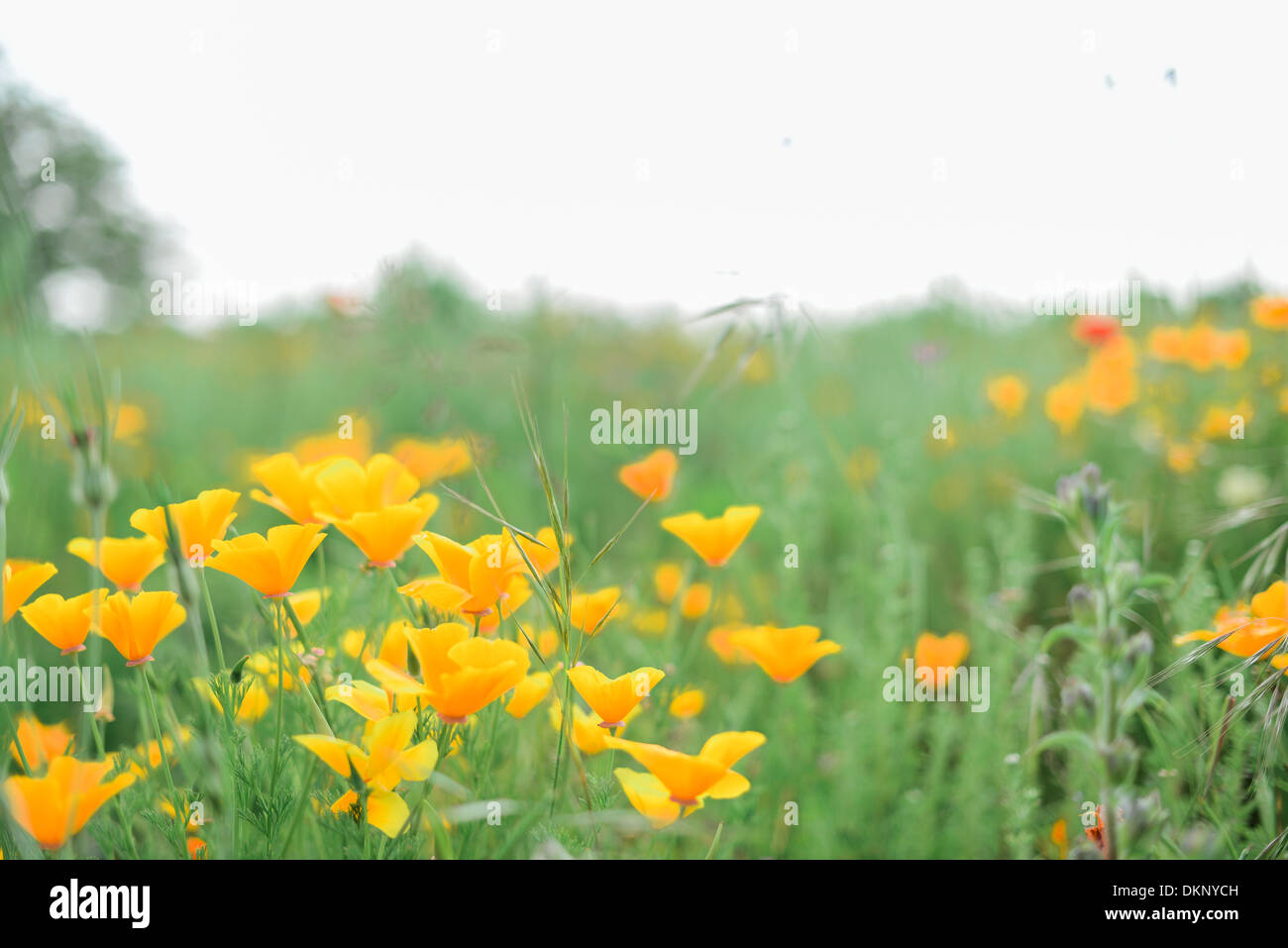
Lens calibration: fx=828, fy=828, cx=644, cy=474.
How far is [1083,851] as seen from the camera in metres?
0.76

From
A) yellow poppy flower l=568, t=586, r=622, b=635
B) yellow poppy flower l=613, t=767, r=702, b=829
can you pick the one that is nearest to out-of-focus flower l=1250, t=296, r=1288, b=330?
yellow poppy flower l=568, t=586, r=622, b=635

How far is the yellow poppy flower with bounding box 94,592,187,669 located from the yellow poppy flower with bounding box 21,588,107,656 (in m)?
0.04

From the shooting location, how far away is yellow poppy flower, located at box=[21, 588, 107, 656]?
32.7 inches

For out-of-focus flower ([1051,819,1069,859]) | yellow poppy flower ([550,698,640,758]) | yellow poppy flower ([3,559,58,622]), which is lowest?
out-of-focus flower ([1051,819,1069,859])

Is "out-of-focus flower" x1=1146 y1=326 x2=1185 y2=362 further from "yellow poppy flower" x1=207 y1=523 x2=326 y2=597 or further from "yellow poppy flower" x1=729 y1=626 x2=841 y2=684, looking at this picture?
"yellow poppy flower" x1=207 y1=523 x2=326 y2=597

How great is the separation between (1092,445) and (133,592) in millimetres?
2872

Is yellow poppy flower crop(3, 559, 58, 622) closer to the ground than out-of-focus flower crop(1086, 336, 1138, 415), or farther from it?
closer to the ground

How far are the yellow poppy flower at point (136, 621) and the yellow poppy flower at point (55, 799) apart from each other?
13 cm

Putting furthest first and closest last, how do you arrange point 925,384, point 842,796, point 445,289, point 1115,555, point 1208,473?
1. point 445,289
2. point 925,384
3. point 1208,473
4. point 842,796
5. point 1115,555

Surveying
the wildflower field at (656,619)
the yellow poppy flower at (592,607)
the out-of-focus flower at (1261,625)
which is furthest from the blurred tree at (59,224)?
the out-of-focus flower at (1261,625)

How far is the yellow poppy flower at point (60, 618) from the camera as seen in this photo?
2.72 ft

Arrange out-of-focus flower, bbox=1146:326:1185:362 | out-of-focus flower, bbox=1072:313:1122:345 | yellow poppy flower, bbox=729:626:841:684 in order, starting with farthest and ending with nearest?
out-of-focus flower, bbox=1072:313:1122:345 → out-of-focus flower, bbox=1146:326:1185:362 → yellow poppy flower, bbox=729:626:841:684

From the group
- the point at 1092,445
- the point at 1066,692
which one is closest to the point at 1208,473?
the point at 1092,445
